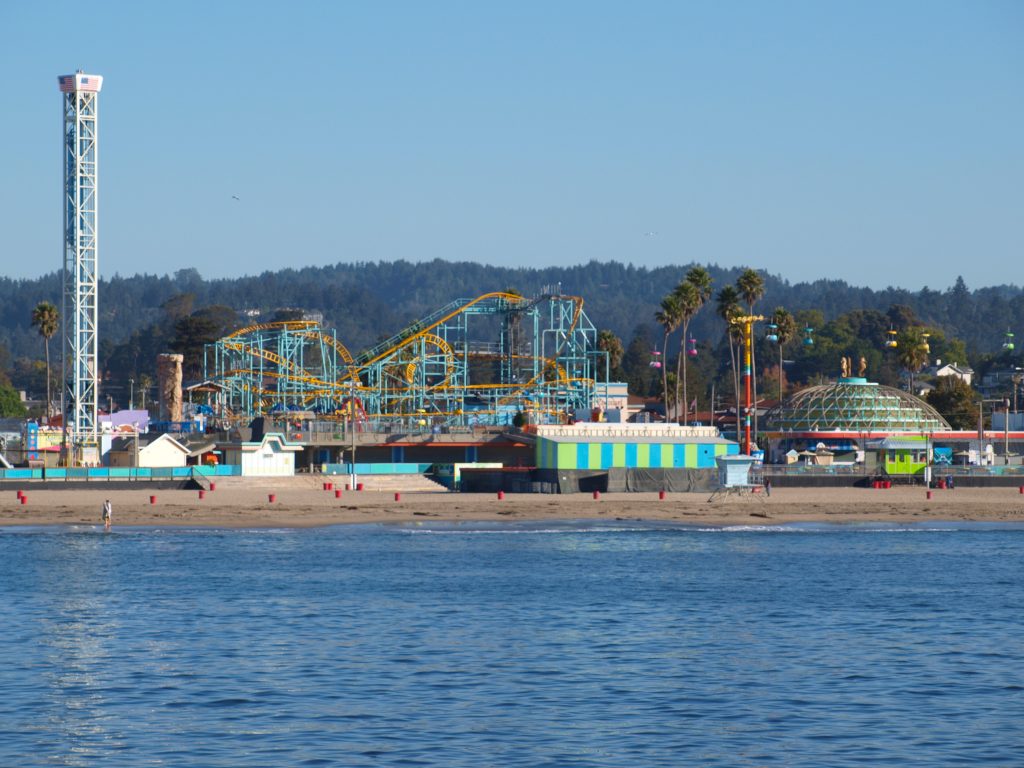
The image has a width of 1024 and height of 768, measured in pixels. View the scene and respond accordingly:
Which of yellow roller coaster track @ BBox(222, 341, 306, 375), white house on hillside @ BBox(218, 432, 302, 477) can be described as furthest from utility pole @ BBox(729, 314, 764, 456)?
yellow roller coaster track @ BBox(222, 341, 306, 375)

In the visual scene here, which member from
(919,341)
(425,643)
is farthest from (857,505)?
(919,341)

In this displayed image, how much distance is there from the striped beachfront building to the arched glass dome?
3030cm

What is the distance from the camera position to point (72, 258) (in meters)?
89.6

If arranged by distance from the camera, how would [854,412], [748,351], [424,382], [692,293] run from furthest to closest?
1. [424,382]
2. [692,293]
3. [854,412]
4. [748,351]

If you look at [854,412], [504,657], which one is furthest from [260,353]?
[504,657]

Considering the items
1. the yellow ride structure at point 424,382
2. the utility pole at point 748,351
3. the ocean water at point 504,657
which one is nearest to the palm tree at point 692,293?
the utility pole at point 748,351

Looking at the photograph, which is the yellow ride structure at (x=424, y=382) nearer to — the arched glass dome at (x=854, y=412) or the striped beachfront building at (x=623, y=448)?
the arched glass dome at (x=854, y=412)

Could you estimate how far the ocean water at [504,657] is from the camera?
2381 cm

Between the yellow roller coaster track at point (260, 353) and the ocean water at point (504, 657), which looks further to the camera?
the yellow roller coaster track at point (260, 353)

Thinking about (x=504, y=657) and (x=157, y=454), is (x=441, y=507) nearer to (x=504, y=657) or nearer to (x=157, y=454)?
(x=157, y=454)

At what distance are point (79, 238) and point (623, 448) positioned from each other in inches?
1386

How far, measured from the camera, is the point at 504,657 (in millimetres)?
31562

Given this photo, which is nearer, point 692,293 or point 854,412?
point 854,412

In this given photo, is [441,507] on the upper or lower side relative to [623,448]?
lower
